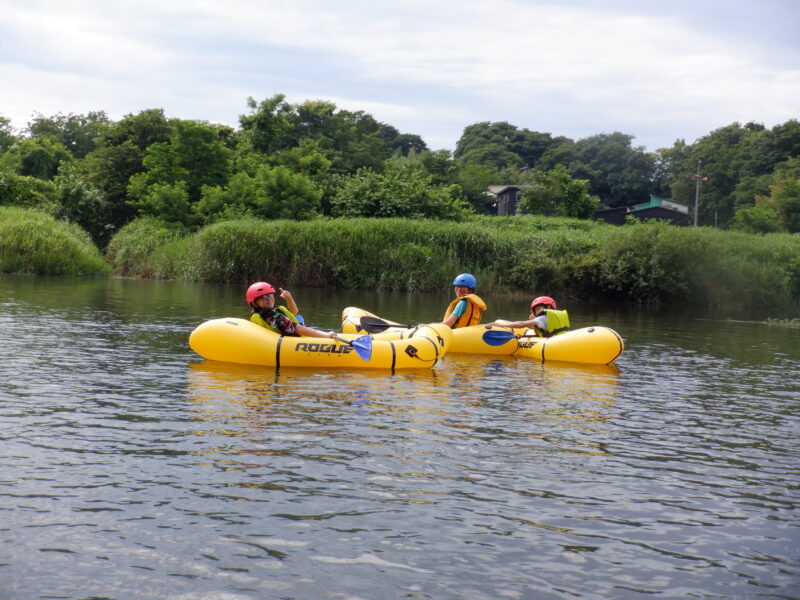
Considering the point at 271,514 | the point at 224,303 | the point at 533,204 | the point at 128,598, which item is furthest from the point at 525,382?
the point at 533,204

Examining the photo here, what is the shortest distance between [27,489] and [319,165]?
39896 mm

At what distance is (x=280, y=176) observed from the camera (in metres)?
39.2

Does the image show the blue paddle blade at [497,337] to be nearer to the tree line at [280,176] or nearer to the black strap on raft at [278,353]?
the black strap on raft at [278,353]

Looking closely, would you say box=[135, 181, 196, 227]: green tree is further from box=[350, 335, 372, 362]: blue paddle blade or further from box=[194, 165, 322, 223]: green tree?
box=[350, 335, 372, 362]: blue paddle blade

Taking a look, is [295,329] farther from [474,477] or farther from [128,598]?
[128,598]

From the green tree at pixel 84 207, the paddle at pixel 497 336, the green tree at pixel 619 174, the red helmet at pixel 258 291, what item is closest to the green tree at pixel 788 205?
the green tree at pixel 619 174

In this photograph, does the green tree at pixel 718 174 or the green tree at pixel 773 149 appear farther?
the green tree at pixel 718 174

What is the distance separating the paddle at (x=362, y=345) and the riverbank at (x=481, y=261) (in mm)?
20325

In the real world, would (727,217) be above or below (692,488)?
above

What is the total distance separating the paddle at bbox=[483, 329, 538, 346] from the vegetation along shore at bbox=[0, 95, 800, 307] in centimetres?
1792

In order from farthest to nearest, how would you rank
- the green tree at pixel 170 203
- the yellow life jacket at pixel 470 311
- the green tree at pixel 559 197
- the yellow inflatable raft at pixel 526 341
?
the green tree at pixel 559 197
the green tree at pixel 170 203
the yellow life jacket at pixel 470 311
the yellow inflatable raft at pixel 526 341

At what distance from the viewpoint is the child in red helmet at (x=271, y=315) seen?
37.1ft

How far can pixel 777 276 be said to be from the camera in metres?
32.0

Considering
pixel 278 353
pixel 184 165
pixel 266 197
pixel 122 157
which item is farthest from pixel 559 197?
→ pixel 278 353
